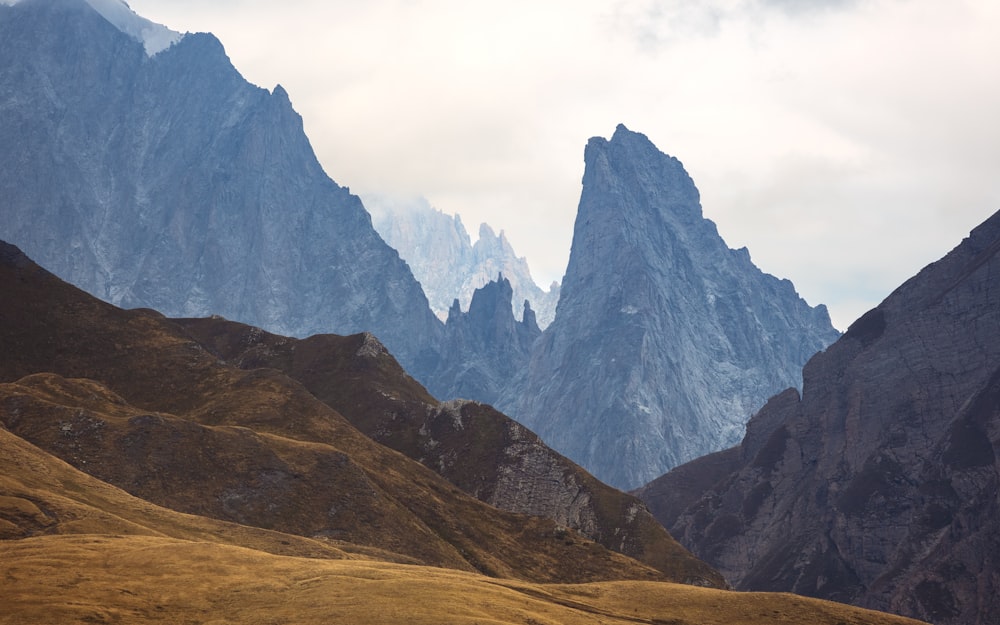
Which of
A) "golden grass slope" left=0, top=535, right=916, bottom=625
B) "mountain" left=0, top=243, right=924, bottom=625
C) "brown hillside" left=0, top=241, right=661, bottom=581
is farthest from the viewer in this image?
"brown hillside" left=0, top=241, right=661, bottom=581

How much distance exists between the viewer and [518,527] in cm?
18688

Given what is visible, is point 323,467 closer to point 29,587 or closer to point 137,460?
point 137,460

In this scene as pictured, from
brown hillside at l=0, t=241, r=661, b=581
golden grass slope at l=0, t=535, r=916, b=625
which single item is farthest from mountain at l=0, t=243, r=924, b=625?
brown hillside at l=0, t=241, r=661, b=581

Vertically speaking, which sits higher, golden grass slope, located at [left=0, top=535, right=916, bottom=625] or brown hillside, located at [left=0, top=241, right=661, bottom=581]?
brown hillside, located at [left=0, top=241, right=661, bottom=581]

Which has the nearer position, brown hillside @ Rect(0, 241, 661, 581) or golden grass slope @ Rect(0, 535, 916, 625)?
golden grass slope @ Rect(0, 535, 916, 625)

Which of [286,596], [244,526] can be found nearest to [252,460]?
[244,526]

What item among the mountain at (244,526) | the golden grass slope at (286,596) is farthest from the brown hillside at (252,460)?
the golden grass slope at (286,596)

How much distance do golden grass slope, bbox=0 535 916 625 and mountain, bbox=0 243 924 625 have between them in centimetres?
25

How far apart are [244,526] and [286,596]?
4486 centimetres

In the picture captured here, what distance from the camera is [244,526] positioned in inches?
4929

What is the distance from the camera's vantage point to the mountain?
3191 inches

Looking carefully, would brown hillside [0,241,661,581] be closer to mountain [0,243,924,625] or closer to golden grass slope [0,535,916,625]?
mountain [0,243,924,625]

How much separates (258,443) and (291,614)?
3407 inches

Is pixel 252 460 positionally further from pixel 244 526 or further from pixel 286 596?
pixel 286 596
